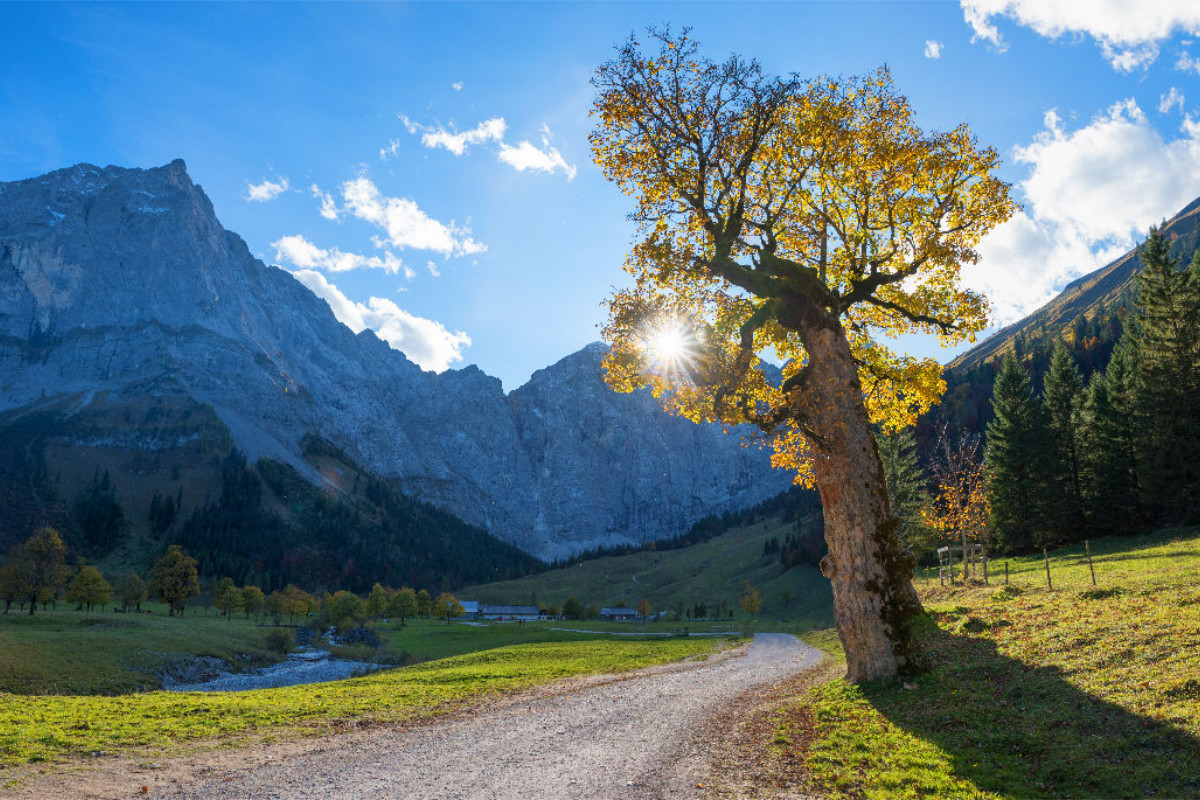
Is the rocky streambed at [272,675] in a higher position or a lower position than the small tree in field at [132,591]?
lower

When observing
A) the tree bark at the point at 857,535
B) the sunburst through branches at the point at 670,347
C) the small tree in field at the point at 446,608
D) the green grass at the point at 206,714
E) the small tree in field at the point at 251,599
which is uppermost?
the sunburst through branches at the point at 670,347

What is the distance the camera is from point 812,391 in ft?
56.4

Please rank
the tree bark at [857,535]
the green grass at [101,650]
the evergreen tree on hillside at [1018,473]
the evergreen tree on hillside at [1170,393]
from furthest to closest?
the evergreen tree on hillside at [1018,473], the evergreen tree on hillside at [1170,393], the green grass at [101,650], the tree bark at [857,535]

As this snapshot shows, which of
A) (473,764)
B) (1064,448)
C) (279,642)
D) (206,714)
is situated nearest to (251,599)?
(279,642)

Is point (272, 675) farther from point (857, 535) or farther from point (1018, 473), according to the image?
point (1018, 473)

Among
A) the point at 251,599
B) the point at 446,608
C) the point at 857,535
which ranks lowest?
the point at 446,608

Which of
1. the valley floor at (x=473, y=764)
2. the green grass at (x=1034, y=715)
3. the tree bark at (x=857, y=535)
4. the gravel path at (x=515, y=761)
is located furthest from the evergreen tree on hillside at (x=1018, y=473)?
the valley floor at (x=473, y=764)

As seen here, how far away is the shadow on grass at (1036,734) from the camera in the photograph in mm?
8492

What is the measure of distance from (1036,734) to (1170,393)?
191ft

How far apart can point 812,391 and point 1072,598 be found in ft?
46.4

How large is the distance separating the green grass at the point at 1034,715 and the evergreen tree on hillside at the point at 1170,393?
1650 inches

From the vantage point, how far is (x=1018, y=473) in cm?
6506

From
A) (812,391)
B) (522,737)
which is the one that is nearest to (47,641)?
(522,737)

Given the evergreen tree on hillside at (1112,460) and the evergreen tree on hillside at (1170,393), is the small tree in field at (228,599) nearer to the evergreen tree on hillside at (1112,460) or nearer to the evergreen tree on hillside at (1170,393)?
the evergreen tree on hillside at (1112,460)
